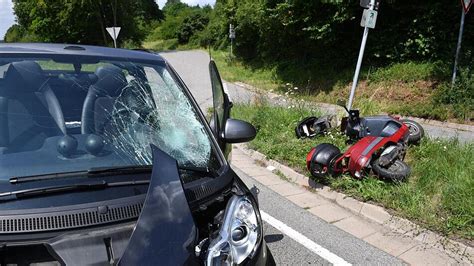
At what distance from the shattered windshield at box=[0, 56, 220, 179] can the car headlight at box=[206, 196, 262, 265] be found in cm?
43

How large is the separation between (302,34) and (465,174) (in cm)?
1363

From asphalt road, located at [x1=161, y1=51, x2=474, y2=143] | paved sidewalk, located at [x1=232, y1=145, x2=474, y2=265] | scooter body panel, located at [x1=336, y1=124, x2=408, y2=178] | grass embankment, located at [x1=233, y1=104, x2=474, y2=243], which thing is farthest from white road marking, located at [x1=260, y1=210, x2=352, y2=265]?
asphalt road, located at [x1=161, y1=51, x2=474, y2=143]

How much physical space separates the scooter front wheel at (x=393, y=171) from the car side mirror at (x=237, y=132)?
266cm

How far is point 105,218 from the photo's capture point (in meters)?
1.76

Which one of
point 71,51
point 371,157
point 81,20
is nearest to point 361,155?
point 371,157

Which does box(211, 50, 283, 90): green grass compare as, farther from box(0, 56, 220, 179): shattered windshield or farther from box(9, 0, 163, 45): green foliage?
box(9, 0, 163, 45): green foliage

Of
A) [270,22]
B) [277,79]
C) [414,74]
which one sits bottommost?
[277,79]

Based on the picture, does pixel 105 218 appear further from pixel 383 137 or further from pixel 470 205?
pixel 383 137

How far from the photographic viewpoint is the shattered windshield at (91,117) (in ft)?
7.41

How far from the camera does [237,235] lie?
1973 millimetres

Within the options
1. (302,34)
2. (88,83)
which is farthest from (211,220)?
(302,34)

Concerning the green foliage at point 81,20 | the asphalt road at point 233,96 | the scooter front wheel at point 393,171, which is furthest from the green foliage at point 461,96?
the green foliage at point 81,20

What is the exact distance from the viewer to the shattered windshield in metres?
2.26

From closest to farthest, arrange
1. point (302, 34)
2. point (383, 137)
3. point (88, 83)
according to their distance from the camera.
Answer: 1. point (88, 83)
2. point (383, 137)
3. point (302, 34)
